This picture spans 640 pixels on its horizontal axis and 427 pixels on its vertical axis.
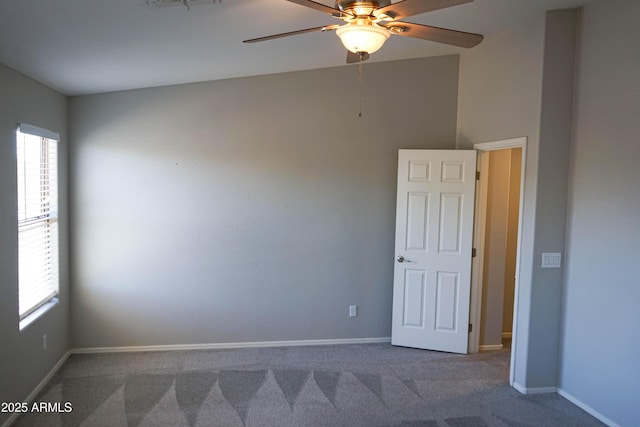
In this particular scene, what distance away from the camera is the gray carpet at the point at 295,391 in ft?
10.3

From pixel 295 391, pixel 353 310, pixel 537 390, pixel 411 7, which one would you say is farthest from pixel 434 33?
pixel 353 310

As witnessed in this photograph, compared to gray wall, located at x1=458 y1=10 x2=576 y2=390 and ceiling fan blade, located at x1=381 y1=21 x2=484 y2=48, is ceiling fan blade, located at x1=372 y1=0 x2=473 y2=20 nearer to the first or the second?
ceiling fan blade, located at x1=381 y1=21 x2=484 y2=48

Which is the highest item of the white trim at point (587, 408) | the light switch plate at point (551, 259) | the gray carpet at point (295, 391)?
the light switch plate at point (551, 259)

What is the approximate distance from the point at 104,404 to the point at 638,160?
160 inches

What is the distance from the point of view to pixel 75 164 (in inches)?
162

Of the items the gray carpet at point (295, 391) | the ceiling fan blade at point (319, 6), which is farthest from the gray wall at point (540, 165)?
the ceiling fan blade at point (319, 6)

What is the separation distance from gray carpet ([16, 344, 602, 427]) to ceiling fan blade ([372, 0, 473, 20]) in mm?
2592

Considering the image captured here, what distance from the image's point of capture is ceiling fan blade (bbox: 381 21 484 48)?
6.87 feet

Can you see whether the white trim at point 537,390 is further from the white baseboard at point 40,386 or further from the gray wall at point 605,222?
the white baseboard at point 40,386

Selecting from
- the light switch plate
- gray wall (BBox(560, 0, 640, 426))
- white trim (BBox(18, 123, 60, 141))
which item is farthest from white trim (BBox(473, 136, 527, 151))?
white trim (BBox(18, 123, 60, 141))

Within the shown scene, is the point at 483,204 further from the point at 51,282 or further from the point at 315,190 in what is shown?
the point at 51,282

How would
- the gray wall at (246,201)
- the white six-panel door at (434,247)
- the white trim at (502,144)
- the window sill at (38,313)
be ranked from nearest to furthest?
1. the window sill at (38,313)
2. the white trim at (502,144)
3. the gray wall at (246,201)
4. the white six-panel door at (434,247)

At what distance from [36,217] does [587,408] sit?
447cm

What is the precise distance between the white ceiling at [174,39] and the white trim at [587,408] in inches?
115
